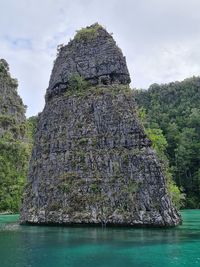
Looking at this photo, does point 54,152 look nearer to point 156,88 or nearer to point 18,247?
point 18,247

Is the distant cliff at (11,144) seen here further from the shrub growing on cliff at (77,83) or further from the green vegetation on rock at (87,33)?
the green vegetation on rock at (87,33)

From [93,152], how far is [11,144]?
165 feet

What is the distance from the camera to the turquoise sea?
2059cm

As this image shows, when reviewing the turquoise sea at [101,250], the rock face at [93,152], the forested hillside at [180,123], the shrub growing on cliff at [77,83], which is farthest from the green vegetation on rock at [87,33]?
the forested hillside at [180,123]

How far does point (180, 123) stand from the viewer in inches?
4277

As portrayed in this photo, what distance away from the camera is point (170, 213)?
132 feet

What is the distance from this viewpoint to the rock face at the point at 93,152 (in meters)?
40.8

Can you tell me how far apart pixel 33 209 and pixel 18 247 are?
760 inches

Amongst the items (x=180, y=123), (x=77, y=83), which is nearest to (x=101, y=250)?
(x=77, y=83)

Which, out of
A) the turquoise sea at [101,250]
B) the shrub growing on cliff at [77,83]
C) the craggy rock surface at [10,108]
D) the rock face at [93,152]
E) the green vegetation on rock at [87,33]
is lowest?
the turquoise sea at [101,250]

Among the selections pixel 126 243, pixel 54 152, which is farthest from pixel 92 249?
pixel 54 152

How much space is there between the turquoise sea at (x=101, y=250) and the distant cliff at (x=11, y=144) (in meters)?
48.8

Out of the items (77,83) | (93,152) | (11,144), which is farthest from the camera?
(11,144)

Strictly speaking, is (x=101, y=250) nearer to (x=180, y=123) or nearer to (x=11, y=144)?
(x=11, y=144)
